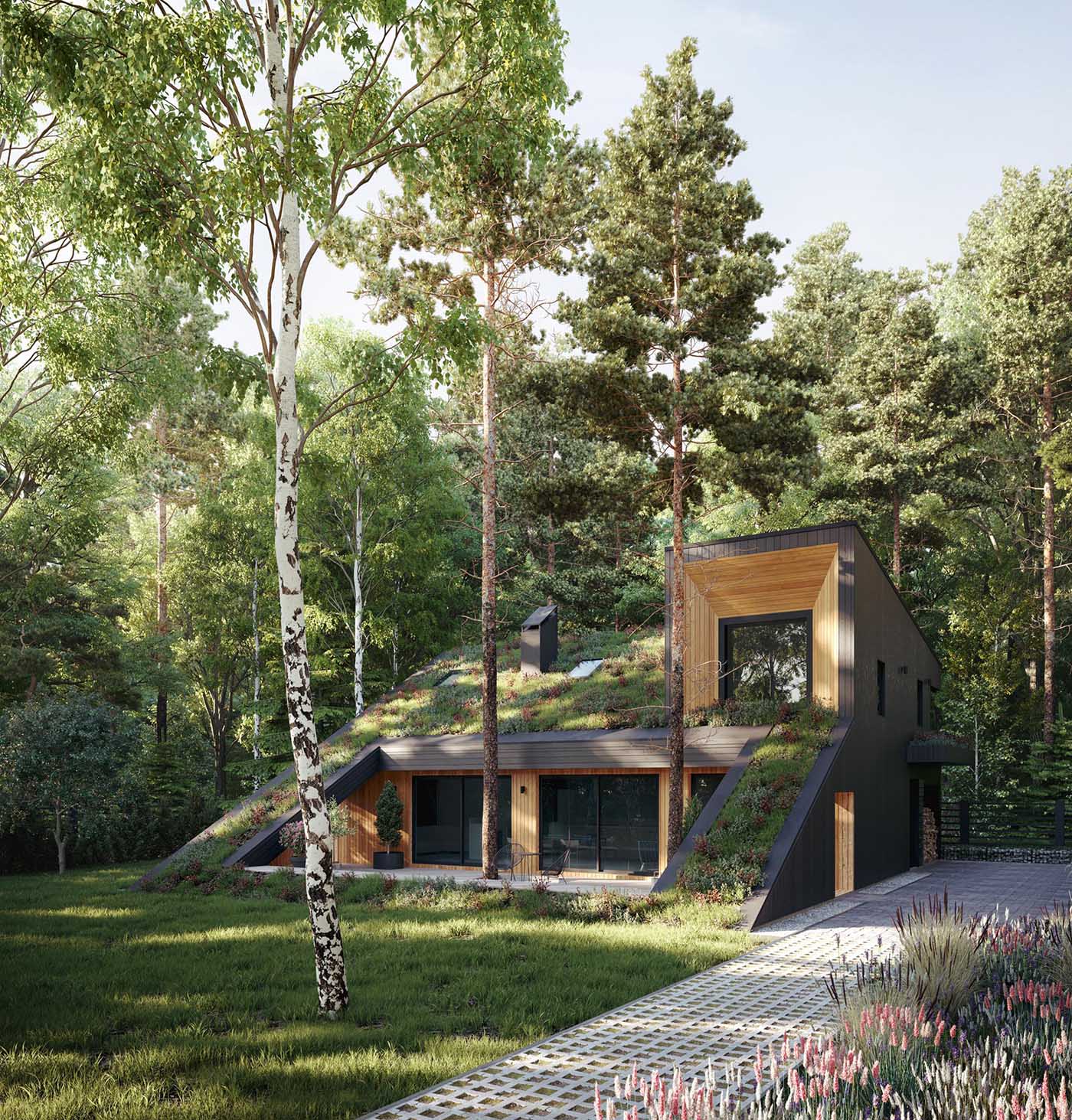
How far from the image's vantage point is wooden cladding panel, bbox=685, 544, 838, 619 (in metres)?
15.6

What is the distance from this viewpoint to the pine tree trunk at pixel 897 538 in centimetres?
2808

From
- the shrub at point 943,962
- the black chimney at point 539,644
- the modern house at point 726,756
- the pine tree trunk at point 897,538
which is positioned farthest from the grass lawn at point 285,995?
the pine tree trunk at point 897,538

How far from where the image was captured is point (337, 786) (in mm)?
18047

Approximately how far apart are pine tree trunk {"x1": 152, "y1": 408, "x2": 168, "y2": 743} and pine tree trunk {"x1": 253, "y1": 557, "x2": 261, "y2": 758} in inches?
113

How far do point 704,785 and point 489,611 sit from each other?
506 cm

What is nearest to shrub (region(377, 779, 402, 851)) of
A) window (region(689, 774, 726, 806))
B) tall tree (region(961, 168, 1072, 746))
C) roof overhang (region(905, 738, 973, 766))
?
window (region(689, 774, 726, 806))

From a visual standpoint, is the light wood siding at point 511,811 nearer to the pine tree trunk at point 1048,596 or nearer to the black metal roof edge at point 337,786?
the black metal roof edge at point 337,786

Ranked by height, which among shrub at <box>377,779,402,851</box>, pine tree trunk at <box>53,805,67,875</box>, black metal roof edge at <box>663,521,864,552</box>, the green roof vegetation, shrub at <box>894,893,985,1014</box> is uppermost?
black metal roof edge at <box>663,521,864,552</box>

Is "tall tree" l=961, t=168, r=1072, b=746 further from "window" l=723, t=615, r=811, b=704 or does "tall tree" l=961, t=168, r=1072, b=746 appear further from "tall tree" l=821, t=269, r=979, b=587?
"window" l=723, t=615, r=811, b=704

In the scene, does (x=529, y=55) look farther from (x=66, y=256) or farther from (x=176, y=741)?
(x=176, y=741)

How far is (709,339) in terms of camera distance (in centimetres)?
1447

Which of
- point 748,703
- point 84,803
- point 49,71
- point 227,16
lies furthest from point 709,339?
point 84,803

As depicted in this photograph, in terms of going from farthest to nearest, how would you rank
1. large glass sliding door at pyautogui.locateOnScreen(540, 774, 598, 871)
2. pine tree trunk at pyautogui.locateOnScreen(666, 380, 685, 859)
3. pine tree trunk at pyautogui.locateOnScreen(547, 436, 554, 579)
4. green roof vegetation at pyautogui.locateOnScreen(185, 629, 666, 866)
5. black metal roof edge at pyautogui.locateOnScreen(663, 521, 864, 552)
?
pine tree trunk at pyautogui.locateOnScreen(547, 436, 554, 579) → green roof vegetation at pyautogui.locateOnScreen(185, 629, 666, 866) → large glass sliding door at pyautogui.locateOnScreen(540, 774, 598, 871) → black metal roof edge at pyautogui.locateOnScreen(663, 521, 864, 552) → pine tree trunk at pyautogui.locateOnScreen(666, 380, 685, 859)

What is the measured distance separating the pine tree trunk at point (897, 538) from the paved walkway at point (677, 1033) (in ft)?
61.0
